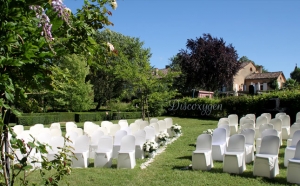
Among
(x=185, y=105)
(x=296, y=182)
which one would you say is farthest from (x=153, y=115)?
(x=296, y=182)

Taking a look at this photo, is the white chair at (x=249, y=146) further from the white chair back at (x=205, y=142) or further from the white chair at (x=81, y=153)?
the white chair at (x=81, y=153)

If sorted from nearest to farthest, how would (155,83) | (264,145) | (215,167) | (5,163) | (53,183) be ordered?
(5,163), (53,183), (264,145), (215,167), (155,83)

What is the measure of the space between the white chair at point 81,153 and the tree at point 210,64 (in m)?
27.2

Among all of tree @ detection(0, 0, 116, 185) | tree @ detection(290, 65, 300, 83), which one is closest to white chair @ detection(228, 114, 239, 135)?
tree @ detection(0, 0, 116, 185)

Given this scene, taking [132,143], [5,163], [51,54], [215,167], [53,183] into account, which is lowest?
[215,167]

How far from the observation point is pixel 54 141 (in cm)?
848

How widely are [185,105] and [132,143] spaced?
63.6 feet

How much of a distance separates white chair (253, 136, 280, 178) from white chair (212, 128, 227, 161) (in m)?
1.89

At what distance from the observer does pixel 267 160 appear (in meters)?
6.80

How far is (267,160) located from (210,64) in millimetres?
29027

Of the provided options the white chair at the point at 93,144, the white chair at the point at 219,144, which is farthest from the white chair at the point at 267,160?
the white chair at the point at 93,144

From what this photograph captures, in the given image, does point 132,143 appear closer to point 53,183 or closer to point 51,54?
point 53,183

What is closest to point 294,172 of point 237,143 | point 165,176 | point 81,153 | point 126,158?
point 237,143

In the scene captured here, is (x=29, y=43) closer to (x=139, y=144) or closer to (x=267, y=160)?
(x=267, y=160)
